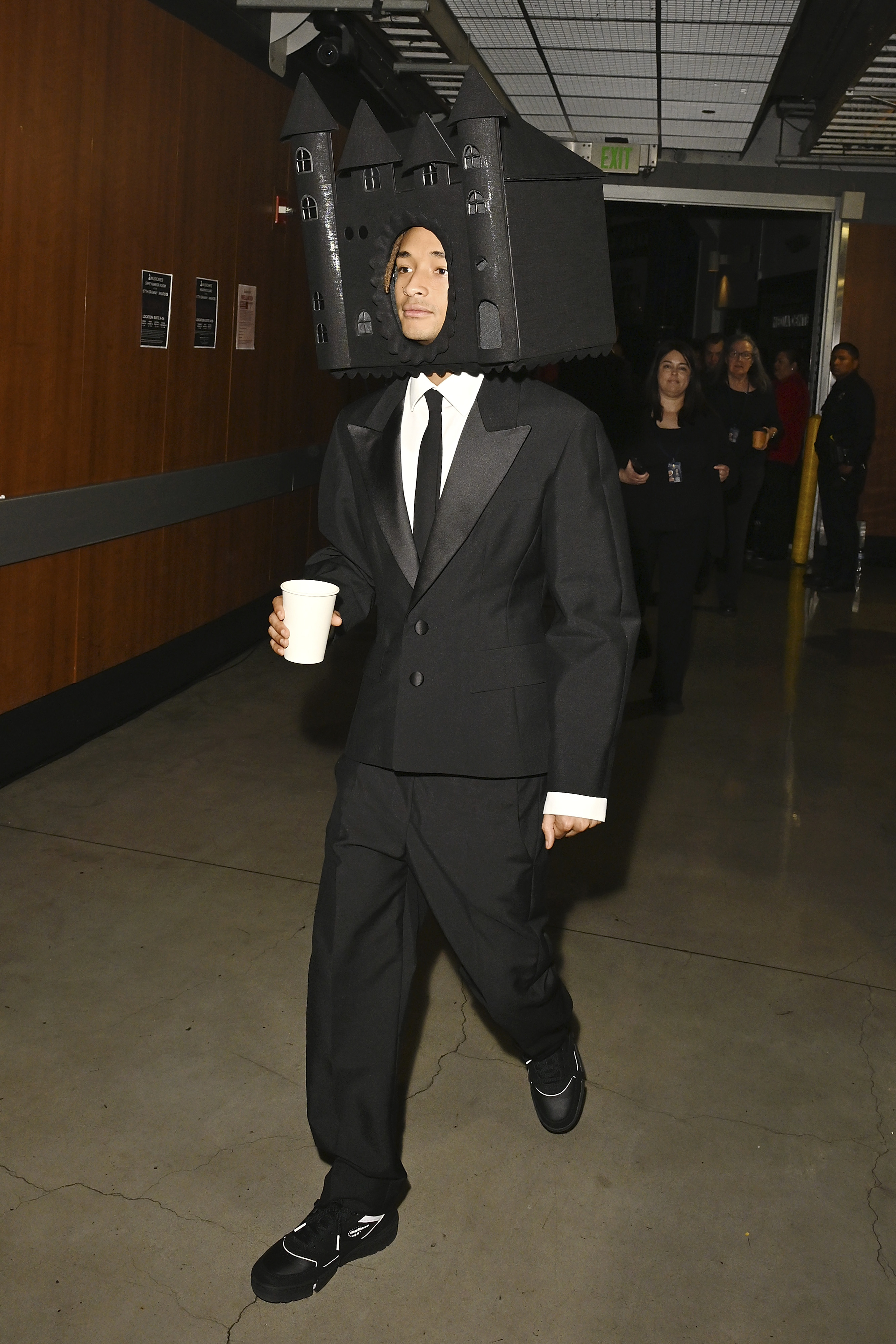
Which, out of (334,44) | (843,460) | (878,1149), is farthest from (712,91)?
(878,1149)

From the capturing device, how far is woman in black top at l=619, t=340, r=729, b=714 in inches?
198

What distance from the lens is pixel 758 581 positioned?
8984 millimetres

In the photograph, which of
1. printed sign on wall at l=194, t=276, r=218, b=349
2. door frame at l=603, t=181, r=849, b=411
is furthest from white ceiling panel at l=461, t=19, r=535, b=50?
door frame at l=603, t=181, r=849, b=411

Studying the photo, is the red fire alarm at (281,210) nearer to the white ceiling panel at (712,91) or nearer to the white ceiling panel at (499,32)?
the white ceiling panel at (499,32)

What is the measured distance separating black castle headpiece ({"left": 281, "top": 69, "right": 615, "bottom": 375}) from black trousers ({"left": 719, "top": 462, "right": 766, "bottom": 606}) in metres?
5.92

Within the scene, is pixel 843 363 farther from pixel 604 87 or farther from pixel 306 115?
pixel 306 115

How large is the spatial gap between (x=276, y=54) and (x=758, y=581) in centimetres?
515

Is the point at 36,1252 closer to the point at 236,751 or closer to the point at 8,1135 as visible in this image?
the point at 8,1135

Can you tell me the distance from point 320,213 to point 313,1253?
1.62 m

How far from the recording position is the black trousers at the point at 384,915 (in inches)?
75.0

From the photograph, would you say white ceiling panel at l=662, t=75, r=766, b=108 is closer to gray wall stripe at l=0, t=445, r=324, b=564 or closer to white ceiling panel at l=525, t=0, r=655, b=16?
→ white ceiling panel at l=525, t=0, r=655, b=16

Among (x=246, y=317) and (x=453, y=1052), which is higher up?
(x=246, y=317)

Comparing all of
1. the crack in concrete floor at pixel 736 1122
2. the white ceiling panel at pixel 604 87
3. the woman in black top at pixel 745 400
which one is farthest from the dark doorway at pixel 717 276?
the crack in concrete floor at pixel 736 1122

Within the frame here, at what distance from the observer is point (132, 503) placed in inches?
186
